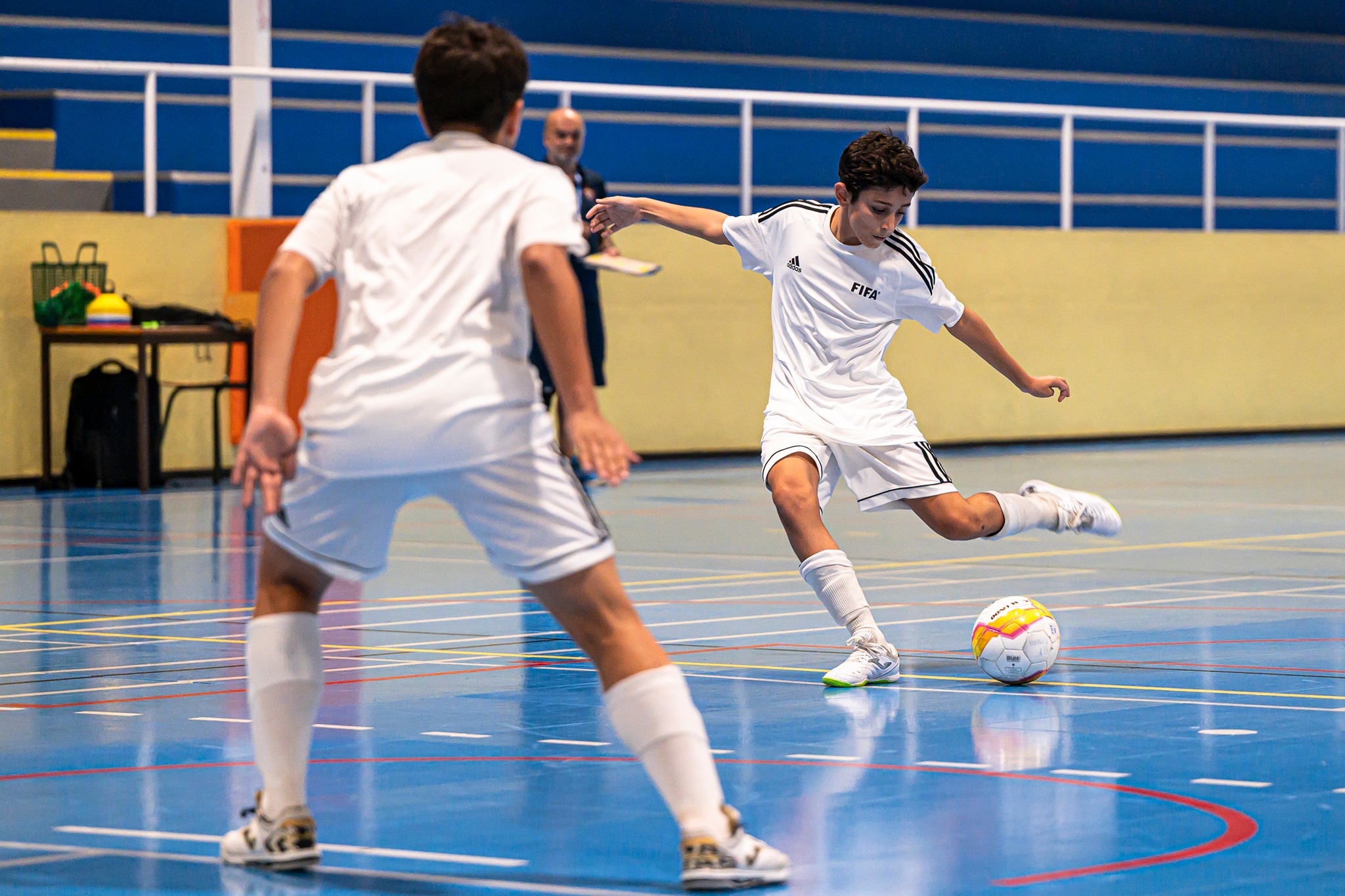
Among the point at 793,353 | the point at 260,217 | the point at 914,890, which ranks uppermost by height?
the point at 260,217

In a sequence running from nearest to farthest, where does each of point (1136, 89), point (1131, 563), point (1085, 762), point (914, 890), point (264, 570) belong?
point (914, 890)
point (264, 570)
point (1085, 762)
point (1131, 563)
point (1136, 89)

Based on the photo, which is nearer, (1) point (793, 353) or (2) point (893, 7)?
(1) point (793, 353)

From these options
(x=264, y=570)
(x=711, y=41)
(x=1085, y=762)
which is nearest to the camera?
(x=264, y=570)

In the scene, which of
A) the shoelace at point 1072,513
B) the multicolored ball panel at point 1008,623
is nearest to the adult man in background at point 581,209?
the shoelace at point 1072,513

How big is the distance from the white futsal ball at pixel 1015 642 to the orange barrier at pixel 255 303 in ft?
31.8

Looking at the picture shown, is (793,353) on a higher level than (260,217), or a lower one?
lower

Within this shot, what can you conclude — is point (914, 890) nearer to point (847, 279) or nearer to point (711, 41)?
point (847, 279)

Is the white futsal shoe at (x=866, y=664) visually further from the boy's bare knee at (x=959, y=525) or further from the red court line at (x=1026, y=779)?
the red court line at (x=1026, y=779)

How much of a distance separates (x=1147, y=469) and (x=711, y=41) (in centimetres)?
906

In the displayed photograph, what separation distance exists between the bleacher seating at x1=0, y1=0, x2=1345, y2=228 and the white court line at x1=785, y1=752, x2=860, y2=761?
13531mm

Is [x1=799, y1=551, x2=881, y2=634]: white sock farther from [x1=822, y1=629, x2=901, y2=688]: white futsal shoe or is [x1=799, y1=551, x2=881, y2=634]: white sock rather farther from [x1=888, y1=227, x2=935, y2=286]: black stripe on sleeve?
[x1=888, y1=227, x2=935, y2=286]: black stripe on sleeve

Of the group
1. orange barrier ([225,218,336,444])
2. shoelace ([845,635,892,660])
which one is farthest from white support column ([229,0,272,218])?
shoelace ([845,635,892,660])

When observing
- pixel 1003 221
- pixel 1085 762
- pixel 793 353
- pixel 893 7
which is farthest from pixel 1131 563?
pixel 893 7

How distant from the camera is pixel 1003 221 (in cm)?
2523
